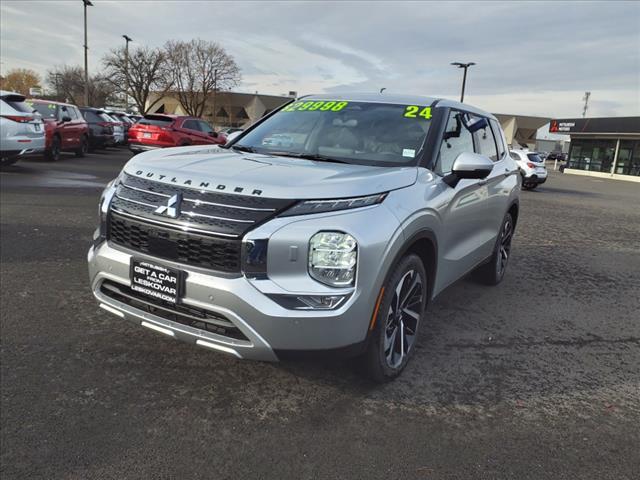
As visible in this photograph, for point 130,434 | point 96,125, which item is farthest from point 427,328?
point 96,125

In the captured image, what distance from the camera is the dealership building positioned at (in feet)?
123

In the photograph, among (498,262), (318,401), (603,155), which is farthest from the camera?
(603,155)

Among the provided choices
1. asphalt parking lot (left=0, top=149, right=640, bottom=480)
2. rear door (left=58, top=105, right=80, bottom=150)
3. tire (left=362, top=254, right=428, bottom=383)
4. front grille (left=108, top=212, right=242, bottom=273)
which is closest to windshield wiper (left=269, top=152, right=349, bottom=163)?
tire (left=362, top=254, right=428, bottom=383)

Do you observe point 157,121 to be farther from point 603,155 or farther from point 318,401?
point 603,155

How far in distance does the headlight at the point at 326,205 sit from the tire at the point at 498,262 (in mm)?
3002

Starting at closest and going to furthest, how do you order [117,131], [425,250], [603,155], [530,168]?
[425,250]
[530,168]
[117,131]
[603,155]

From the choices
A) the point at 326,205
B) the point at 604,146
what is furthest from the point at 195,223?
the point at 604,146

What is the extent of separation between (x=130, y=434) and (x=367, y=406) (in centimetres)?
130

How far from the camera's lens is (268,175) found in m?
2.90

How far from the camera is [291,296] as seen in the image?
102 inches

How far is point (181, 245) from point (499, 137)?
413cm

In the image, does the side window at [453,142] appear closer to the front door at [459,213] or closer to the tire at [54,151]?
the front door at [459,213]

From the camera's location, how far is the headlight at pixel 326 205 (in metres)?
2.64

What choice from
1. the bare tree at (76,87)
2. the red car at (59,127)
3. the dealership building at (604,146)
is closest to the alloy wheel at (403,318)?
the red car at (59,127)
